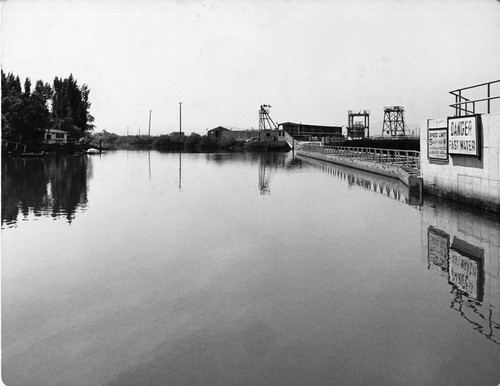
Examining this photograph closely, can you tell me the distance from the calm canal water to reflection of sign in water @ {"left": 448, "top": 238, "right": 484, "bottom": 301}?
50 millimetres

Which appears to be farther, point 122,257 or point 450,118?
point 450,118

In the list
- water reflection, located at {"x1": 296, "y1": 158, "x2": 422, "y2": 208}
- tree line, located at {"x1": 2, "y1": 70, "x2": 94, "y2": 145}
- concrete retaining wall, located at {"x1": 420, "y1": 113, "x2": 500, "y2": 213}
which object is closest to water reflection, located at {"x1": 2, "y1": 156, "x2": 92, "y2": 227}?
water reflection, located at {"x1": 296, "y1": 158, "x2": 422, "y2": 208}

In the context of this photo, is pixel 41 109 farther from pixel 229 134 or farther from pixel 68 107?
pixel 229 134

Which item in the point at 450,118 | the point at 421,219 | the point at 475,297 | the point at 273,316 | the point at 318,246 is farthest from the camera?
the point at 450,118

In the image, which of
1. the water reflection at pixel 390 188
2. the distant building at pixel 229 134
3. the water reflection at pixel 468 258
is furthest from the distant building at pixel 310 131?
the water reflection at pixel 468 258

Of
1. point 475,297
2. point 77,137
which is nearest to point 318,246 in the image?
point 475,297

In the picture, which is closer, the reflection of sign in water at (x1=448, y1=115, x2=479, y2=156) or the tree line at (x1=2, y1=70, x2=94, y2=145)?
the reflection of sign in water at (x1=448, y1=115, x2=479, y2=156)

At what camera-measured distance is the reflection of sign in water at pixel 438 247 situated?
335 inches

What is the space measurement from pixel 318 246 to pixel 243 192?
10.5 m

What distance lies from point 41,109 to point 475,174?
4988 centimetres

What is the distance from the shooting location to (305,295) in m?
6.72

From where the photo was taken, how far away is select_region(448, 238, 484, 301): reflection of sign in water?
703cm

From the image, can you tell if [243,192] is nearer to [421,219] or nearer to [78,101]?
[421,219]

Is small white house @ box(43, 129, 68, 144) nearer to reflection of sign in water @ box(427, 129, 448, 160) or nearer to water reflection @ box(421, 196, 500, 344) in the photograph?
reflection of sign in water @ box(427, 129, 448, 160)
